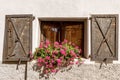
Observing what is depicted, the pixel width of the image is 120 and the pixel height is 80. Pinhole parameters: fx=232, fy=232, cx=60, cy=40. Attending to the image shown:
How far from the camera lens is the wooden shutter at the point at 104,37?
5082mm

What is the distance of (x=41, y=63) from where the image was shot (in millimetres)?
5156

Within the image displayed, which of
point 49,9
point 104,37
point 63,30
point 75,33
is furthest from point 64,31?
point 104,37

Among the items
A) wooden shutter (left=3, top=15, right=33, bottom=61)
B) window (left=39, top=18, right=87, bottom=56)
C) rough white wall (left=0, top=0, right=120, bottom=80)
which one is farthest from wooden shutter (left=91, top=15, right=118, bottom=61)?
wooden shutter (left=3, top=15, right=33, bottom=61)

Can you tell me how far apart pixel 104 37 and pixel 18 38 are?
192 cm

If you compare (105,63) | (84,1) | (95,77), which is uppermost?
(84,1)

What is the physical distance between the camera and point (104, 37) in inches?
201

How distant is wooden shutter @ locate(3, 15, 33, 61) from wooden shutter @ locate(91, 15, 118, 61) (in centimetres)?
143

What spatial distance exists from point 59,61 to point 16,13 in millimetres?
1514

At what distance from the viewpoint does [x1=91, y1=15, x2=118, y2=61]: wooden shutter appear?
16.7 ft

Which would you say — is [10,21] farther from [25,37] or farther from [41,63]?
[41,63]

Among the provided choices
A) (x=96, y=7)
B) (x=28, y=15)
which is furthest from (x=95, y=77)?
(x=28, y=15)

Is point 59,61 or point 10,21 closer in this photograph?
point 59,61

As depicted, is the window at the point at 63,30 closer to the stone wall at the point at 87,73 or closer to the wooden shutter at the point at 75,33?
the wooden shutter at the point at 75,33

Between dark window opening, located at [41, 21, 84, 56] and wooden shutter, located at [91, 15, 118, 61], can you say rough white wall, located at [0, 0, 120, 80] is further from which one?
dark window opening, located at [41, 21, 84, 56]
